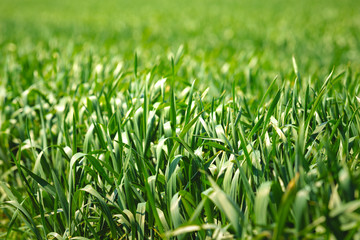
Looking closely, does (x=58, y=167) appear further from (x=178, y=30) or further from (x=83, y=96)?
(x=178, y=30)

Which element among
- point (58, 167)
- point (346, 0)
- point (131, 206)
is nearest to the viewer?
point (131, 206)

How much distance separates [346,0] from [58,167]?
16.6 metres

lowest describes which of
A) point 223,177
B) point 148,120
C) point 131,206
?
point 131,206

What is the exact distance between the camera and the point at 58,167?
1.66 meters

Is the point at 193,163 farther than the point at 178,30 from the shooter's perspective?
No

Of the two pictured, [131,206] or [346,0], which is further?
[346,0]

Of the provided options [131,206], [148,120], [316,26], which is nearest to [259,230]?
[131,206]

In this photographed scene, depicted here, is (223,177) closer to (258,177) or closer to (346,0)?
(258,177)

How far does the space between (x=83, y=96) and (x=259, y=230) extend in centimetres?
182

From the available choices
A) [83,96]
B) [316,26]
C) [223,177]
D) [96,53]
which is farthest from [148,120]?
[316,26]

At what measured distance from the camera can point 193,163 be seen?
1.34 meters

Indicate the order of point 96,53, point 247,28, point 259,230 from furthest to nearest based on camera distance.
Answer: point 247,28
point 96,53
point 259,230

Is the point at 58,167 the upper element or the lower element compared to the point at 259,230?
lower

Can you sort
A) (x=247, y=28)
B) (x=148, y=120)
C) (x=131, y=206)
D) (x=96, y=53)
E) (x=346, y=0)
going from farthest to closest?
(x=346, y=0) → (x=247, y=28) → (x=96, y=53) → (x=148, y=120) → (x=131, y=206)
